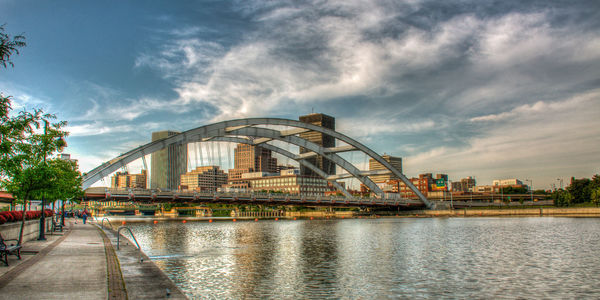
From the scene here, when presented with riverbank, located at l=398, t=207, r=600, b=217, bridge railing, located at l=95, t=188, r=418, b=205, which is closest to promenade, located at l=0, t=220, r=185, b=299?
bridge railing, located at l=95, t=188, r=418, b=205

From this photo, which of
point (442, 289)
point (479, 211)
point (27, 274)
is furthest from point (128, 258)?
point (479, 211)

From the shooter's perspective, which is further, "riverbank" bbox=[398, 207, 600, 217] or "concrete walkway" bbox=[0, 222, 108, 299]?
"riverbank" bbox=[398, 207, 600, 217]

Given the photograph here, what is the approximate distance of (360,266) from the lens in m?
21.4

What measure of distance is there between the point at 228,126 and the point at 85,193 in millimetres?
27922

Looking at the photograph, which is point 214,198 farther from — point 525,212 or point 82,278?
point 525,212

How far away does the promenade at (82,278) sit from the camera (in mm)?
11312

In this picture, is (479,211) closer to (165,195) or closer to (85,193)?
(165,195)

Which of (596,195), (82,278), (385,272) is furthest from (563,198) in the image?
(82,278)

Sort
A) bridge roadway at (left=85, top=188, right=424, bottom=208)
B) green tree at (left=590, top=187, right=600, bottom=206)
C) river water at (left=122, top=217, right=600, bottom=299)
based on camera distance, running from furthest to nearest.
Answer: green tree at (left=590, top=187, right=600, bottom=206) → bridge roadway at (left=85, top=188, right=424, bottom=208) → river water at (left=122, top=217, right=600, bottom=299)

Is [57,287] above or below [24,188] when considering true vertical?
below

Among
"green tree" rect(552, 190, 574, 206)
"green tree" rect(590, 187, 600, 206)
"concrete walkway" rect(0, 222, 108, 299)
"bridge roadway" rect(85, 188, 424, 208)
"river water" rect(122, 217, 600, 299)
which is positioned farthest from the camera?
"green tree" rect(552, 190, 574, 206)

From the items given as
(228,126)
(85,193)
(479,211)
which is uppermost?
(228,126)

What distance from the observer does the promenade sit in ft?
37.1

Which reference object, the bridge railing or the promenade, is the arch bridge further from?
the promenade
